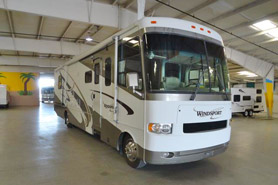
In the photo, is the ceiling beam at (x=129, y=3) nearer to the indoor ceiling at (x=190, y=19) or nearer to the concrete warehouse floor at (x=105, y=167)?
the indoor ceiling at (x=190, y=19)

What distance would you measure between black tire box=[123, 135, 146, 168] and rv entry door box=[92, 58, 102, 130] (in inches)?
46.1

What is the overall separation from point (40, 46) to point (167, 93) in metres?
10.2

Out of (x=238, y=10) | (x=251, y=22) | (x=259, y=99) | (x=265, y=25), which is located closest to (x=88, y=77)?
(x=238, y=10)

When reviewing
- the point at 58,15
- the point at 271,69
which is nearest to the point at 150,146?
the point at 58,15

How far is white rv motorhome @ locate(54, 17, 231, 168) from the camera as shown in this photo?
3027 millimetres

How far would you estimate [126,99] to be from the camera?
11.7 ft

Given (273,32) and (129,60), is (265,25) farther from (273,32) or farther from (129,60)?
(129,60)

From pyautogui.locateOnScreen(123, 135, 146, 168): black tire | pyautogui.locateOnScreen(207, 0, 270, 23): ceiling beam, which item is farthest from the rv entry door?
pyautogui.locateOnScreen(207, 0, 270, 23): ceiling beam

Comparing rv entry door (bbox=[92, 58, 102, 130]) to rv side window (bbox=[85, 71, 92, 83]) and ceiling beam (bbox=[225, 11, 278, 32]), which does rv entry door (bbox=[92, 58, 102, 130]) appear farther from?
ceiling beam (bbox=[225, 11, 278, 32])

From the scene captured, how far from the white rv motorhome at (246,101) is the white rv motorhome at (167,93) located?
10.9m

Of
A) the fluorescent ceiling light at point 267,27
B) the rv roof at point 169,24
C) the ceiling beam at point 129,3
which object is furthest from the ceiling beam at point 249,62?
the rv roof at point 169,24

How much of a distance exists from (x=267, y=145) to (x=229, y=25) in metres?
4.95

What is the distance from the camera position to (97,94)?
15.8ft

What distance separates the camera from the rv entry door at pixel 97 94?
467cm
